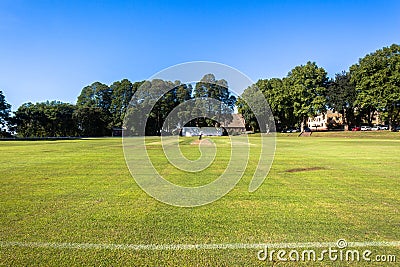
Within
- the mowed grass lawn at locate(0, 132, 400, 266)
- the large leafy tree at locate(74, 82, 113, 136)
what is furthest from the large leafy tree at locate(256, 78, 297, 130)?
the mowed grass lawn at locate(0, 132, 400, 266)

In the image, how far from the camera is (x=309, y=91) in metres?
71.1

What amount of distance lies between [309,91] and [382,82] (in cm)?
1610

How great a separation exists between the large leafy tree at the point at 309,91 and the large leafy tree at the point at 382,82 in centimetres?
885

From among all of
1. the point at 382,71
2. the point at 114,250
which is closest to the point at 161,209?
the point at 114,250

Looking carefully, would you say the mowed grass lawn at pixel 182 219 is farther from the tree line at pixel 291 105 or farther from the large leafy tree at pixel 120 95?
the large leafy tree at pixel 120 95

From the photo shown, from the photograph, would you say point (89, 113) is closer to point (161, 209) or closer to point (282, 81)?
point (282, 81)

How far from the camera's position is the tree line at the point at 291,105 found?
58.9 meters

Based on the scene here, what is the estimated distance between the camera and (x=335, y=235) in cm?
484

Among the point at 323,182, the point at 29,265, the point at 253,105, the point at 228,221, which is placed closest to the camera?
the point at 29,265

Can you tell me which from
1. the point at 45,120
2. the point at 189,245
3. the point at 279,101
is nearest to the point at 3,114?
the point at 45,120

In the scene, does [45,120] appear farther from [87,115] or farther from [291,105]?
[291,105]

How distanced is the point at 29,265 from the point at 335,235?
4471 mm

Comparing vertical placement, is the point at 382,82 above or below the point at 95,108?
above

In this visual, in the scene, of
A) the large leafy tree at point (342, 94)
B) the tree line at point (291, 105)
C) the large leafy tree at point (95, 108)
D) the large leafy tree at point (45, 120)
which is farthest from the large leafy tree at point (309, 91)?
the large leafy tree at point (45, 120)
